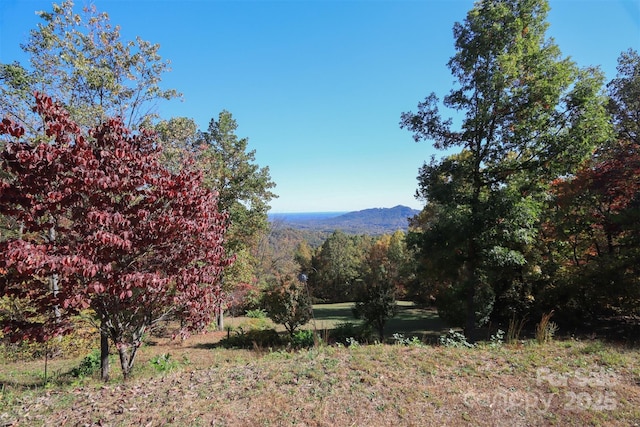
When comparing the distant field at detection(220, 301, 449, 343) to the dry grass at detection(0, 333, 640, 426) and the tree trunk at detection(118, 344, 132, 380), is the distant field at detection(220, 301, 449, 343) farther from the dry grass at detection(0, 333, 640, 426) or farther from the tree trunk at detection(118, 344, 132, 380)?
the tree trunk at detection(118, 344, 132, 380)

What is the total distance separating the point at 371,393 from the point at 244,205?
13.5 meters

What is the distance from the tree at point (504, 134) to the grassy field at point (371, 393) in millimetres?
3758

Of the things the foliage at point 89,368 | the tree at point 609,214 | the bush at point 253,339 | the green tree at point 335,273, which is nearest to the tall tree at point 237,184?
the bush at point 253,339

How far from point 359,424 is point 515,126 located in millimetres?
8721

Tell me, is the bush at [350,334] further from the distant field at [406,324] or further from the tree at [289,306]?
the distant field at [406,324]

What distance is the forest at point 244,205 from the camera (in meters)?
3.93

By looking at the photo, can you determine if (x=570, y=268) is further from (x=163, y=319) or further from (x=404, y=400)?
(x=163, y=319)

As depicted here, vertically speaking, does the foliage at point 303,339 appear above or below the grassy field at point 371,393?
below

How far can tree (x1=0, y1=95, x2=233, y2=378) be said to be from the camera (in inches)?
144

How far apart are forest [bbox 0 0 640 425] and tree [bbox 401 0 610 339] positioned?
0.16 ft

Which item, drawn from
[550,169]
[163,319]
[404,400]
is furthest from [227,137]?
[404,400]

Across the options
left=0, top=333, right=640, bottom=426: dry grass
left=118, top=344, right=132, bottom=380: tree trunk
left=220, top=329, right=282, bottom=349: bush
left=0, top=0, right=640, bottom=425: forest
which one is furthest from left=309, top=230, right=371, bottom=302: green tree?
left=118, top=344, right=132, bottom=380: tree trunk

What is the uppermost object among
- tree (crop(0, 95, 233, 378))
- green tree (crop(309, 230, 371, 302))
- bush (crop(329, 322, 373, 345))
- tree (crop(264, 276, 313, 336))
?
tree (crop(0, 95, 233, 378))

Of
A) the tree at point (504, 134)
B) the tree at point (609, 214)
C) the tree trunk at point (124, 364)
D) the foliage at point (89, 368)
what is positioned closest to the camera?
the tree trunk at point (124, 364)
